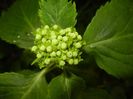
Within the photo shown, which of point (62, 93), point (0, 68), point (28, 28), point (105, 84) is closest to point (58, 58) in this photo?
point (62, 93)

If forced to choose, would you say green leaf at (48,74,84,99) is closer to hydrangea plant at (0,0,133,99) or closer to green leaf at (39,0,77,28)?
hydrangea plant at (0,0,133,99)

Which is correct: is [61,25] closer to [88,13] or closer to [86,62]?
[86,62]

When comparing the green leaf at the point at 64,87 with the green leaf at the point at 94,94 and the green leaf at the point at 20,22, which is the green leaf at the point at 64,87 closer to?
the green leaf at the point at 94,94

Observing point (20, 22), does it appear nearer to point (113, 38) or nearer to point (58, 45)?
point (58, 45)

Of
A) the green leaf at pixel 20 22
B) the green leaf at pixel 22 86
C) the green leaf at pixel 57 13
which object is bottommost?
the green leaf at pixel 22 86

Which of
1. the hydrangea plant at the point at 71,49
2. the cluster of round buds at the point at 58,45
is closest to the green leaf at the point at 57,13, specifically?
the hydrangea plant at the point at 71,49

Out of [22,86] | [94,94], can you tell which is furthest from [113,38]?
[22,86]
